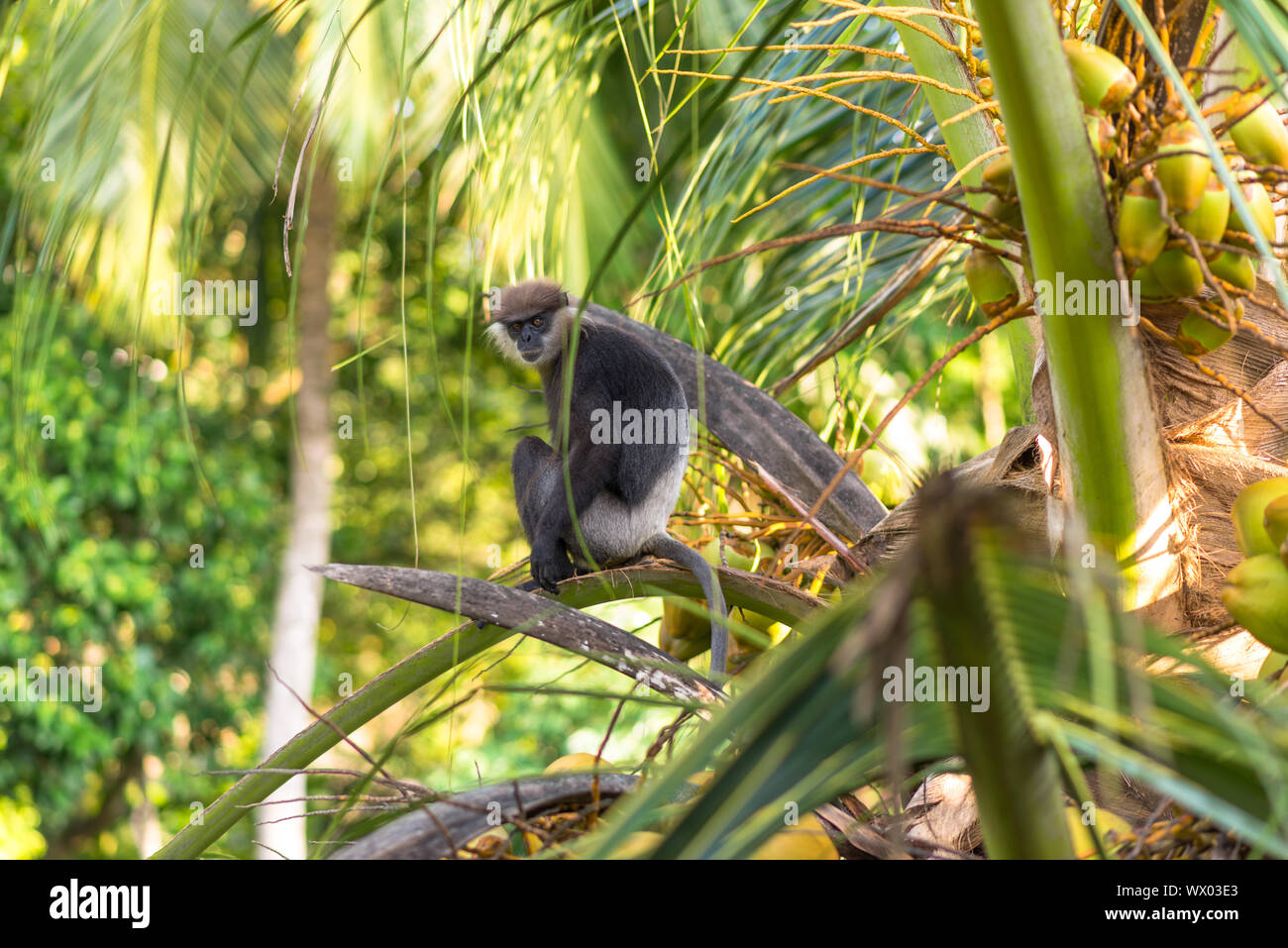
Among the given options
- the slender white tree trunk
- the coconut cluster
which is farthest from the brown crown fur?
the slender white tree trunk

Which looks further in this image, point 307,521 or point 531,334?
point 307,521

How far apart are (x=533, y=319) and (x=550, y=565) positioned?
0.69 metres

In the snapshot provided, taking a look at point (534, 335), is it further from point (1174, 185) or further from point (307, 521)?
point (307, 521)

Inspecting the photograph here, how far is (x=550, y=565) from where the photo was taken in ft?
6.59

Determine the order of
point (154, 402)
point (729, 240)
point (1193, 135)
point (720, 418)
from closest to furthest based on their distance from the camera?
point (1193, 135), point (720, 418), point (729, 240), point (154, 402)

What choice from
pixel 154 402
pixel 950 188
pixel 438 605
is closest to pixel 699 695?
pixel 438 605

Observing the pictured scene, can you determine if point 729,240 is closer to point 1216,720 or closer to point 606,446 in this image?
point 606,446

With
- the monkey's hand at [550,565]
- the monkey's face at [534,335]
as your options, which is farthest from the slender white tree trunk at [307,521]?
the monkey's hand at [550,565]

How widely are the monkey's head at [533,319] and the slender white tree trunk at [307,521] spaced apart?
2873 mm

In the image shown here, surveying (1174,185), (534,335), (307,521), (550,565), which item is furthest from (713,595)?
(307,521)

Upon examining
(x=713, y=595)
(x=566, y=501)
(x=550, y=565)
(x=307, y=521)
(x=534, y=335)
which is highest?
(x=307, y=521)

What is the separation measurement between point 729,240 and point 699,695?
50.5 inches

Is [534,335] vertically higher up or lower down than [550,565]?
higher up

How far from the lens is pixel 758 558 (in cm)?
133
